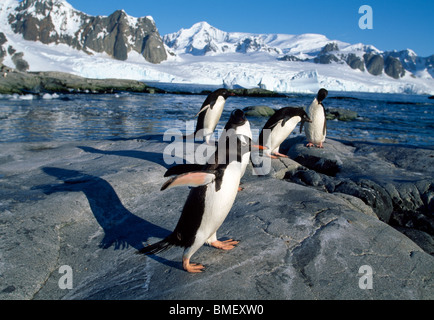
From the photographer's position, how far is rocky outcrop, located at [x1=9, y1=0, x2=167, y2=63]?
386ft

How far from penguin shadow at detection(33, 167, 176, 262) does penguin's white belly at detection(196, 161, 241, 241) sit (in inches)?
16.5

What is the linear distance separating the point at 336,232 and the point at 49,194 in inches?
122

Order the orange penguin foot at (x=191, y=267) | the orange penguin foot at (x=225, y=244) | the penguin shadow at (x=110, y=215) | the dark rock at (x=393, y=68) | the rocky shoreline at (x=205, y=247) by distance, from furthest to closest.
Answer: the dark rock at (x=393, y=68)
the penguin shadow at (x=110, y=215)
the orange penguin foot at (x=225, y=244)
the orange penguin foot at (x=191, y=267)
the rocky shoreline at (x=205, y=247)

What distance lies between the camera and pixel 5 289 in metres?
2.21

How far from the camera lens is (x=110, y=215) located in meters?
3.45

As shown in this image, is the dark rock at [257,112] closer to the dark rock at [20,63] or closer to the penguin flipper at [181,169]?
the penguin flipper at [181,169]

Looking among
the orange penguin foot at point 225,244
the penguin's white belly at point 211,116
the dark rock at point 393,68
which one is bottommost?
the orange penguin foot at point 225,244

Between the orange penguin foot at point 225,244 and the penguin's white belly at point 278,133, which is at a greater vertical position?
the penguin's white belly at point 278,133

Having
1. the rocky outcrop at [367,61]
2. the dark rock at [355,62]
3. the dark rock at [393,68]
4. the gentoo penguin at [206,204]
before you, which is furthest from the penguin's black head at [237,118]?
the dark rock at [393,68]

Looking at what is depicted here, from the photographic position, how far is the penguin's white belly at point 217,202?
2.55 metres

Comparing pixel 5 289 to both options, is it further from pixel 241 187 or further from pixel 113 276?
pixel 241 187

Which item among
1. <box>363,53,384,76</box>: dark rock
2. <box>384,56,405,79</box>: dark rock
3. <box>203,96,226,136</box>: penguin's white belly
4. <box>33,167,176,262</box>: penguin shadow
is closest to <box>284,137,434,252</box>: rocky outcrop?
<box>203,96,226,136</box>: penguin's white belly

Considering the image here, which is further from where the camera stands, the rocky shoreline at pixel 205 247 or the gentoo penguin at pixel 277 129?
the gentoo penguin at pixel 277 129

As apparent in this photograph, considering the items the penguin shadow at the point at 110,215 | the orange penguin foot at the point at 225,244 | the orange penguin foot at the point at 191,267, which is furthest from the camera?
the penguin shadow at the point at 110,215
